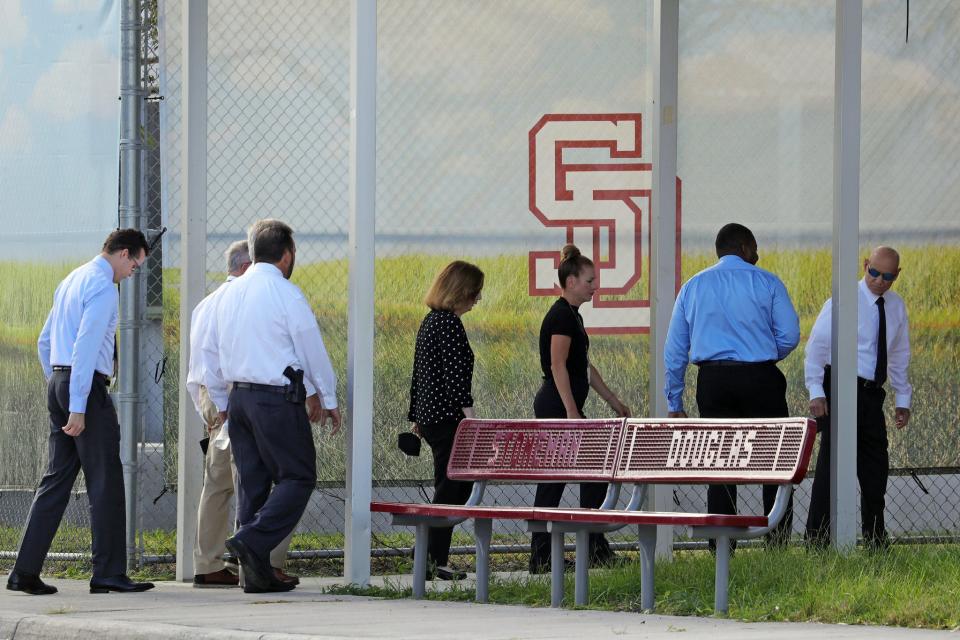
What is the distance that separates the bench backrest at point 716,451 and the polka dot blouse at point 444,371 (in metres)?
1.21

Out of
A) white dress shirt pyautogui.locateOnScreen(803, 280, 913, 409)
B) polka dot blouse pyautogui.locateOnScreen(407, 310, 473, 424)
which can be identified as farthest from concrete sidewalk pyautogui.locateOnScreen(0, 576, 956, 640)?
white dress shirt pyautogui.locateOnScreen(803, 280, 913, 409)

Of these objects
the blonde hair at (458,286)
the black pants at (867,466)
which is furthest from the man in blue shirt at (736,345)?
the blonde hair at (458,286)

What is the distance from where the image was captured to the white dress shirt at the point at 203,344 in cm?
767

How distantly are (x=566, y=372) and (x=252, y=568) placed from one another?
202cm

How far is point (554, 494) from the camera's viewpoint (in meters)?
8.46

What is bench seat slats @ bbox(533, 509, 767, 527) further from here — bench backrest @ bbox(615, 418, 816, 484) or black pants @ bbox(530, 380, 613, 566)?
black pants @ bbox(530, 380, 613, 566)

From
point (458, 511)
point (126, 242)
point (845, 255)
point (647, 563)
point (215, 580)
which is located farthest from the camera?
point (215, 580)

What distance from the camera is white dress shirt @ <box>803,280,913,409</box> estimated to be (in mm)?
8867

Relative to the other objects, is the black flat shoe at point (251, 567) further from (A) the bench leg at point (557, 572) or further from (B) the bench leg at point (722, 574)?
(B) the bench leg at point (722, 574)

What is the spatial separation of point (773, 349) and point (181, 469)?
295cm

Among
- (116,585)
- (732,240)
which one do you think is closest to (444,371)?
(732,240)

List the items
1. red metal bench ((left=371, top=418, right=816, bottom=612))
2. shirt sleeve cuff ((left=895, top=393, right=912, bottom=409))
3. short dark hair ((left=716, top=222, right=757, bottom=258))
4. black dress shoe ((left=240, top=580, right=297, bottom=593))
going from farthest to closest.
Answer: shirt sleeve cuff ((left=895, top=393, right=912, bottom=409)) → short dark hair ((left=716, top=222, right=757, bottom=258)) → black dress shoe ((left=240, top=580, right=297, bottom=593)) → red metal bench ((left=371, top=418, right=816, bottom=612))

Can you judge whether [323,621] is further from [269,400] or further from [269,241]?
[269,241]

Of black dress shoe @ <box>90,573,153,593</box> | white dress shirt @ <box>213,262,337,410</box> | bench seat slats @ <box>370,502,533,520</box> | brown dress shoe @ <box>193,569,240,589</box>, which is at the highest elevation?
white dress shirt @ <box>213,262,337,410</box>
